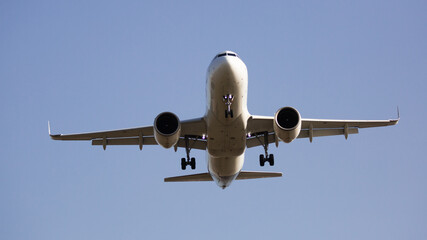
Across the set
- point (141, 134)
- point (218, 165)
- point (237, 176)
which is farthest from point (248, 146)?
point (141, 134)

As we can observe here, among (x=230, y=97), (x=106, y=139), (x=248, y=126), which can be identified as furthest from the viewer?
(x=106, y=139)

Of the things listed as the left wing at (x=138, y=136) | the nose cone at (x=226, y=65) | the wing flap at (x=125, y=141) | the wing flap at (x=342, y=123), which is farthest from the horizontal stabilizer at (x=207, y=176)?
the nose cone at (x=226, y=65)

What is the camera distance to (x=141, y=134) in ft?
97.3

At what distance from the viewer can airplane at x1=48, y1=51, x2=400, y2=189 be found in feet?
82.0

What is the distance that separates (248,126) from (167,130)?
4.68m

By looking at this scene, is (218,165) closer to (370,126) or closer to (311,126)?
(311,126)

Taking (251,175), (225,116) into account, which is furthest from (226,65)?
(251,175)

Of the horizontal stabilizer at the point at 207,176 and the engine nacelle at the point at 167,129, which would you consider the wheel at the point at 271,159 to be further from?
the engine nacelle at the point at 167,129

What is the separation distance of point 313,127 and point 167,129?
28.2ft

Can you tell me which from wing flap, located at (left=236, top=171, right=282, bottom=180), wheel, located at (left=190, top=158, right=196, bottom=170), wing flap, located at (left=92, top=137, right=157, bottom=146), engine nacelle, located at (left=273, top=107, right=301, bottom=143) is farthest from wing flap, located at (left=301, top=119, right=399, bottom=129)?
wing flap, located at (left=92, top=137, right=157, bottom=146)

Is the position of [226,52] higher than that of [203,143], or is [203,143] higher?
[226,52]

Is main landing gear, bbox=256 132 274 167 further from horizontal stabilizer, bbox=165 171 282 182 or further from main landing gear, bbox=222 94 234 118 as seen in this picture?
main landing gear, bbox=222 94 234 118

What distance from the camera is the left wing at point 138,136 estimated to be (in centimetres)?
2828

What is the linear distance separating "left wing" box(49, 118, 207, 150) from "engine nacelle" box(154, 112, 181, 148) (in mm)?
2092
